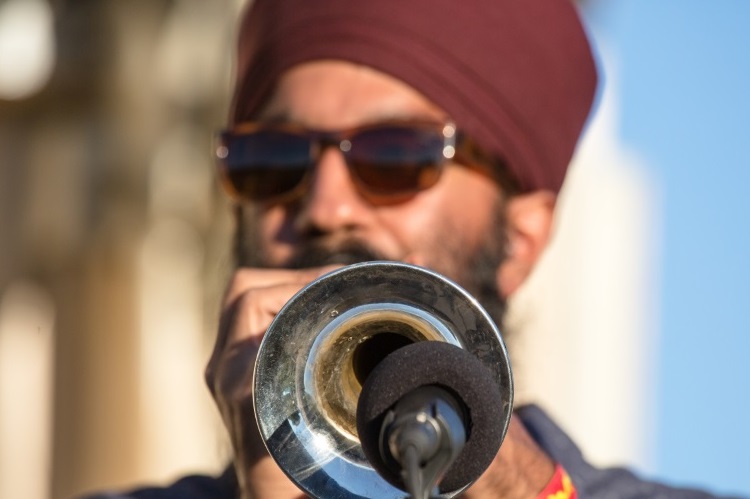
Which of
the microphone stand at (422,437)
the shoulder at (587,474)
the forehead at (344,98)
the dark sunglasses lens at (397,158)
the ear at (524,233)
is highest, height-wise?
the microphone stand at (422,437)

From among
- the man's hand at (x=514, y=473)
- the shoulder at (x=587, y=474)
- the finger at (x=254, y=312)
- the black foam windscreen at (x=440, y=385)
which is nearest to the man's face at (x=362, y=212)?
the shoulder at (x=587, y=474)

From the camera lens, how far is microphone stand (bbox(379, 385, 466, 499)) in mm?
→ 2391

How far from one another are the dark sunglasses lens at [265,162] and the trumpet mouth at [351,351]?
0.93 metres

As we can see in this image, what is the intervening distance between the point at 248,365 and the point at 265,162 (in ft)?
3.29

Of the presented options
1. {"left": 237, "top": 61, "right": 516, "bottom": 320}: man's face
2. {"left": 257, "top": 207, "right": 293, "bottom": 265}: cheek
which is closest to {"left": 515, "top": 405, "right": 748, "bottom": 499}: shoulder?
{"left": 237, "top": 61, "right": 516, "bottom": 320}: man's face

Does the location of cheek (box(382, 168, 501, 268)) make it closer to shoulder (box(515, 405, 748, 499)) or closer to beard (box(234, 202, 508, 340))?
beard (box(234, 202, 508, 340))

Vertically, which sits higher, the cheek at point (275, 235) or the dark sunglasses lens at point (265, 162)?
the dark sunglasses lens at point (265, 162)

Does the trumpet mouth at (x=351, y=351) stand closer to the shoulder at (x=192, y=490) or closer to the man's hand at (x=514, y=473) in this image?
the man's hand at (x=514, y=473)

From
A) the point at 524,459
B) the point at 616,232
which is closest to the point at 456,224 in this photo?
the point at 524,459

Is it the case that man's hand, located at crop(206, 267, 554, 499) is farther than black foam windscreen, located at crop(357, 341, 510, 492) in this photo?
Yes

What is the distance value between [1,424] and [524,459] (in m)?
8.69

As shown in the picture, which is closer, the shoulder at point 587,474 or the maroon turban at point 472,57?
the shoulder at point 587,474

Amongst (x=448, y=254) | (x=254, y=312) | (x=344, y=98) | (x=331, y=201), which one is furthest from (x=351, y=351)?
(x=344, y=98)

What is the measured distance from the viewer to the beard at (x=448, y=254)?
12.6 ft
